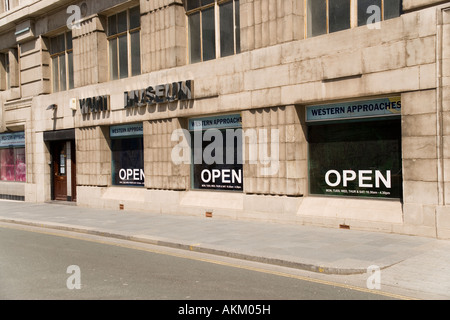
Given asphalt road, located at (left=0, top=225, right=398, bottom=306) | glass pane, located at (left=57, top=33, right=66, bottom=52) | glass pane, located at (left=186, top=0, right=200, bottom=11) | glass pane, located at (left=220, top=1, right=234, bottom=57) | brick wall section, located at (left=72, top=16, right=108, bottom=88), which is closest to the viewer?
asphalt road, located at (left=0, top=225, right=398, bottom=306)

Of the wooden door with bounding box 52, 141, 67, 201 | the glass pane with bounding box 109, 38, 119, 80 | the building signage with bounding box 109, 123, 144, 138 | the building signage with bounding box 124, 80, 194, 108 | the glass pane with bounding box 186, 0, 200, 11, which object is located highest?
the glass pane with bounding box 186, 0, 200, 11

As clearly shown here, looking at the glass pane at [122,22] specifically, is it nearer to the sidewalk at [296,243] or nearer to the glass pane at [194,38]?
the glass pane at [194,38]

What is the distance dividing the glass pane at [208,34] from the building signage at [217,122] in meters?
1.97

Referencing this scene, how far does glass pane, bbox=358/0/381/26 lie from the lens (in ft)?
37.4

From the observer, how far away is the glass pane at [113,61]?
19.1 meters

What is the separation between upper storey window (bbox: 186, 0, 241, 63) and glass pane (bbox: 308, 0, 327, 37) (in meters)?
2.44

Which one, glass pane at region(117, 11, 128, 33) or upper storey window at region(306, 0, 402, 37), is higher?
glass pane at region(117, 11, 128, 33)

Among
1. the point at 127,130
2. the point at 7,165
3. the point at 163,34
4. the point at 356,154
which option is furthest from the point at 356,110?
the point at 7,165

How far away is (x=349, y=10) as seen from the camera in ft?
39.3

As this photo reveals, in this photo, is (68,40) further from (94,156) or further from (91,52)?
(94,156)

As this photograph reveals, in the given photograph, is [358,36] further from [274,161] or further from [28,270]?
[28,270]

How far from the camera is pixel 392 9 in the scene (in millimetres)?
11117

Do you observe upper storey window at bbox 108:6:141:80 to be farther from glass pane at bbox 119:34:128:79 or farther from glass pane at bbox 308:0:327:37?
glass pane at bbox 308:0:327:37

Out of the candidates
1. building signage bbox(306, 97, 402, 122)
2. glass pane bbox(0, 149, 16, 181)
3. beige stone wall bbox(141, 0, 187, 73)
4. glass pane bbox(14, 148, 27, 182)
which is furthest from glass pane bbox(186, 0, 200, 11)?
glass pane bbox(0, 149, 16, 181)
